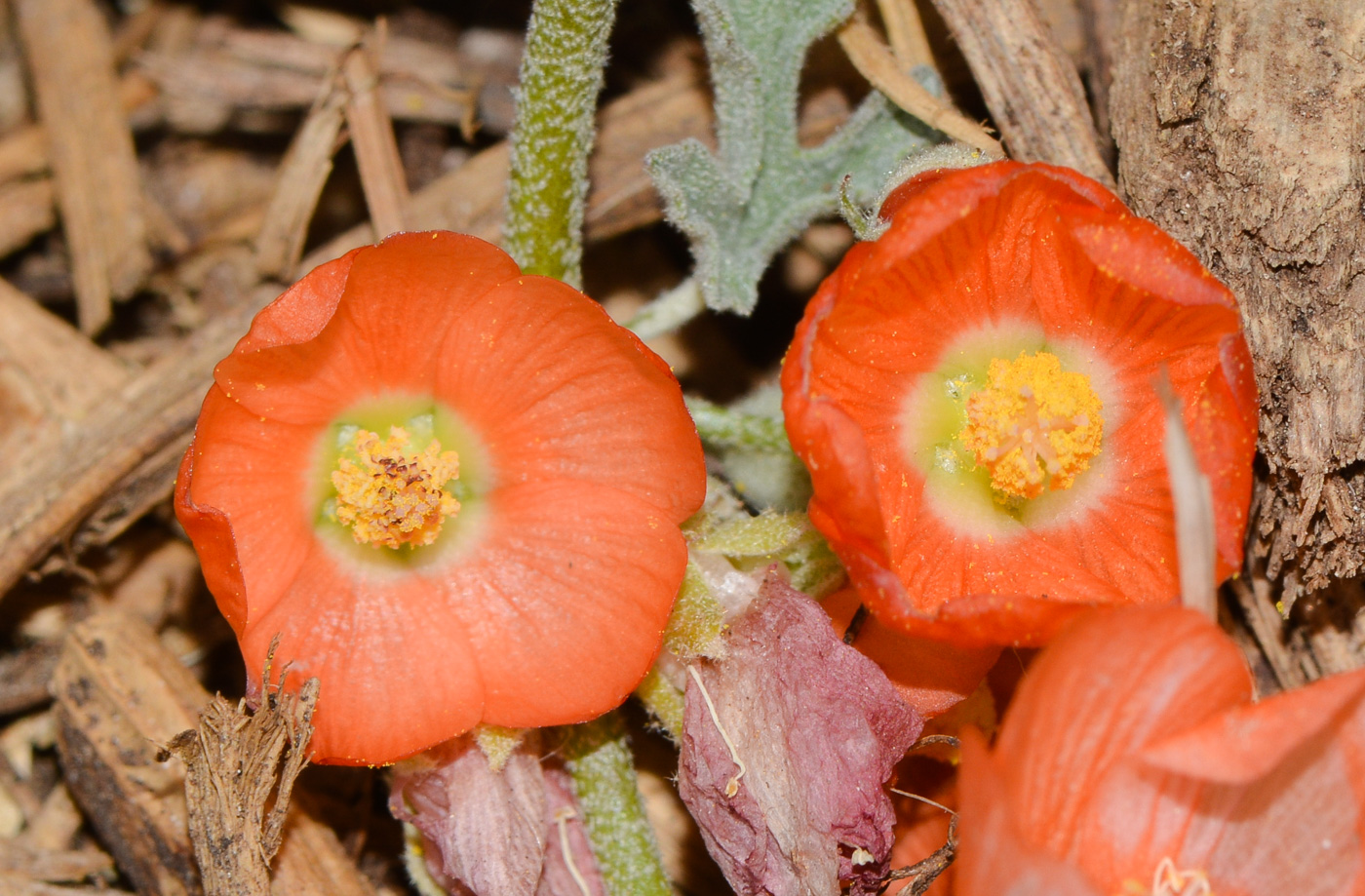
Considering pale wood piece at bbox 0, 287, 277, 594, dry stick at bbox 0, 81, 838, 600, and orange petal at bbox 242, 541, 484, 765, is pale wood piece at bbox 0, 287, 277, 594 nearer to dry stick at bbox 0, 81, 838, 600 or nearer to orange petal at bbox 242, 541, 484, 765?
dry stick at bbox 0, 81, 838, 600

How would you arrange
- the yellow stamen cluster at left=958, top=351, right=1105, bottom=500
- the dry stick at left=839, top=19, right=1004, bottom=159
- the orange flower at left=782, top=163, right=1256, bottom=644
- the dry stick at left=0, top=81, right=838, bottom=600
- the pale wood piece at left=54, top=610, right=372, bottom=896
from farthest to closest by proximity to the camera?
1. the dry stick at left=0, top=81, right=838, bottom=600
2. the dry stick at left=839, top=19, right=1004, bottom=159
3. the pale wood piece at left=54, top=610, right=372, bottom=896
4. the yellow stamen cluster at left=958, top=351, right=1105, bottom=500
5. the orange flower at left=782, top=163, right=1256, bottom=644

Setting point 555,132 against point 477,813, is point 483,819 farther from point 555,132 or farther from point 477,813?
point 555,132

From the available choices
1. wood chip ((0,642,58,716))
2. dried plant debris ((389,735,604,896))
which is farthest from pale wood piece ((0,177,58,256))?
dried plant debris ((389,735,604,896))

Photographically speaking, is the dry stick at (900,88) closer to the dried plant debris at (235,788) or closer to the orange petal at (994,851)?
the orange petal at (994,851)

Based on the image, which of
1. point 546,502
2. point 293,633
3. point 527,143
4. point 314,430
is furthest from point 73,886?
point 527,143

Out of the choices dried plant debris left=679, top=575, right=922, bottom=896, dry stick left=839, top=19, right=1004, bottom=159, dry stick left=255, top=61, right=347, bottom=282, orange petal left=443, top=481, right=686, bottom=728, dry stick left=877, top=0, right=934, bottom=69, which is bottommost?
dried plant debris left=679, top=575, right=922, bottom=896

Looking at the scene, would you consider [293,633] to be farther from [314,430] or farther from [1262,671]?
[1262,671]

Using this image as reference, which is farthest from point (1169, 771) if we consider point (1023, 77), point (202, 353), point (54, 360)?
point (54, 360)

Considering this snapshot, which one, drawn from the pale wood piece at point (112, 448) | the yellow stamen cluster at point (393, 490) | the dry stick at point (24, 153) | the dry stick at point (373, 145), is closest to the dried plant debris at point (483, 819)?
the yellow stamen cluster at point (393, 490)
